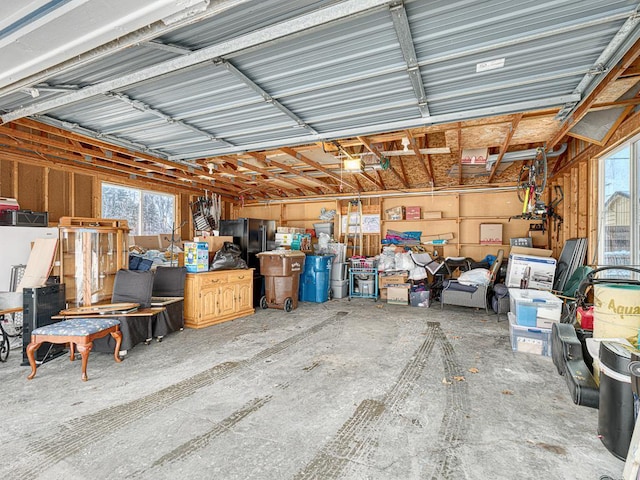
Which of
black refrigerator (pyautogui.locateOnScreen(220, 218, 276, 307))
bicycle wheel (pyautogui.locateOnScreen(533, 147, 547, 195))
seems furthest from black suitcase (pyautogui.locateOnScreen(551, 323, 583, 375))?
black refrigerator (pyautogui.locateOnScreen(220, 218, 276, 307))

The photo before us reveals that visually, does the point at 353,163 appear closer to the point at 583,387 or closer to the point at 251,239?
the point at 251,239

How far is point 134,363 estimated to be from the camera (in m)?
3.36

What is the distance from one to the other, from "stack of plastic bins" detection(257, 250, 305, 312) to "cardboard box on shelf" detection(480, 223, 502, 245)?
4.65 metres

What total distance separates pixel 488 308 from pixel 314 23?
6.19 m

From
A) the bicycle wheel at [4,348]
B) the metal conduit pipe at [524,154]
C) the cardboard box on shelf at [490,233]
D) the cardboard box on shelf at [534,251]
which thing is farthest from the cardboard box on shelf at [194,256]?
the cardboard box on shelf at [490,233]

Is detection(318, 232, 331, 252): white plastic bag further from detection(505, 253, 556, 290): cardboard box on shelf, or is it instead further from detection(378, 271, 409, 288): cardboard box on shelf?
detection(505, 253, 556, 290): cardboard box on shelf

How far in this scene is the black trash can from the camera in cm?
182

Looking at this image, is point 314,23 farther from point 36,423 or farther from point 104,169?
point 104,169

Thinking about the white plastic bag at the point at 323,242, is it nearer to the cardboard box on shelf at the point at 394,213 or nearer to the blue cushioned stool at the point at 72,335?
the cardboard box on shelf at the point at 394,213

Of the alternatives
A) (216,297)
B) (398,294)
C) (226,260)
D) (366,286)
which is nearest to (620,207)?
(398,294)

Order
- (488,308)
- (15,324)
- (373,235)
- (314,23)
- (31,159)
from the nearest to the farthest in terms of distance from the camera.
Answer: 1. (314,23)
2. (15,324)
3. (31,159)
4. (488,308)
5. (373,235)

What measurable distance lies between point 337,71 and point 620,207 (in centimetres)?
405

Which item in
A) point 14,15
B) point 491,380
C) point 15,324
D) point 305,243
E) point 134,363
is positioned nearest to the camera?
point 14,15

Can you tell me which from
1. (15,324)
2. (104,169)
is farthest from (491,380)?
(104,169)
